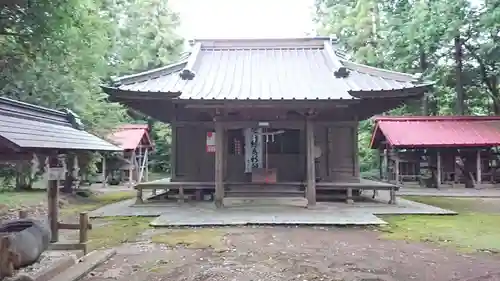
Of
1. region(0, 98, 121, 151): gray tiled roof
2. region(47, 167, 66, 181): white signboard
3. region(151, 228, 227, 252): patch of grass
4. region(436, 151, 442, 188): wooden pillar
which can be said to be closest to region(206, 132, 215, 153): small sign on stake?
region(151, 228, 227, 252): patch of grass

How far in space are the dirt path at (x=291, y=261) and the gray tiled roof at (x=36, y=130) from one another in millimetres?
1709

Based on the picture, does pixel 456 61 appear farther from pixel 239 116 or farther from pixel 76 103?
pixel 76 103

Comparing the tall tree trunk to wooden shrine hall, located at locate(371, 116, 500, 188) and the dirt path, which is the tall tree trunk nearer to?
wooden shrine hall, located at locate(371, 116, 500, 188)

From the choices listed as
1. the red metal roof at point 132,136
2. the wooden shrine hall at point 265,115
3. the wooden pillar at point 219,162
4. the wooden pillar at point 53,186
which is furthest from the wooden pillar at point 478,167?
the wooden pillar at point 53,186

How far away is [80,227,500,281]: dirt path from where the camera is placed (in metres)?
5.09

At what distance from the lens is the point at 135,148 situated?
21219mm

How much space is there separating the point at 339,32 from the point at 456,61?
7166 mm

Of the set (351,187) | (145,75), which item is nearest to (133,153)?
(145,75)

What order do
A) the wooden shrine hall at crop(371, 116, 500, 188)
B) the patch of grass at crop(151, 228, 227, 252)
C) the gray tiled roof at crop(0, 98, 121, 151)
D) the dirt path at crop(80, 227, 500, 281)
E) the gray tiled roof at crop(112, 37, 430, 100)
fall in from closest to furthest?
the gray tiled roof at crop(0, 98, 121, 151) → the dirt path at crop(80, 227, 500, 281) → the patch of grass at crop(151, 228, 227, 252) → the gray tiled roof at crop(112, 37, 430, 100) → the wooden shrine hall at crop(371, 116, 500, 188)

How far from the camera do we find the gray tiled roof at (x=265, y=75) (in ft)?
35.7

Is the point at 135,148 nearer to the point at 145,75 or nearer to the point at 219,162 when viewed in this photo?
the point at 145,75

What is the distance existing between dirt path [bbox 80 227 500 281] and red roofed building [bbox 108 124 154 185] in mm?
14284

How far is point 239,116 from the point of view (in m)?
11.4

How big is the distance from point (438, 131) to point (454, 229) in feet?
37.6
